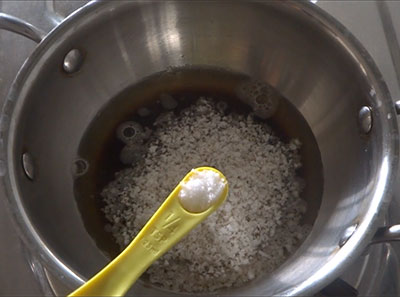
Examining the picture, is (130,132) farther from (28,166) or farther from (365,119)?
(365,119)

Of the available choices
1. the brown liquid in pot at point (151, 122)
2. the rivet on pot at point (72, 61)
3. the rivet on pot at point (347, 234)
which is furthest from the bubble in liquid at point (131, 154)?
the rivet on pot at point (347, 234)

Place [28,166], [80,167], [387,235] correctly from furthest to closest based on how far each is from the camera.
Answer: [80,167] < [28,166] < [387,235]

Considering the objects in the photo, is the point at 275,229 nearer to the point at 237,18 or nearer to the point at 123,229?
the point at 123,229

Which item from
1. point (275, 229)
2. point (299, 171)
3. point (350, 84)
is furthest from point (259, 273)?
point (350, 84)

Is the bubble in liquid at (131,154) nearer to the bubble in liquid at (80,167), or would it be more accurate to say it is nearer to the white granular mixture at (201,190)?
the bubble in liquid at (80,167)

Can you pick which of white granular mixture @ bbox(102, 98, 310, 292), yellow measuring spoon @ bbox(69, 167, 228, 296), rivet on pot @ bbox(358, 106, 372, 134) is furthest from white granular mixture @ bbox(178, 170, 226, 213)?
rivet on pot @ bbox(358, 106, 372, 134)

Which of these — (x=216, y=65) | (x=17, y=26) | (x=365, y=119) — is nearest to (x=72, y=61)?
(x=17, y=26)
